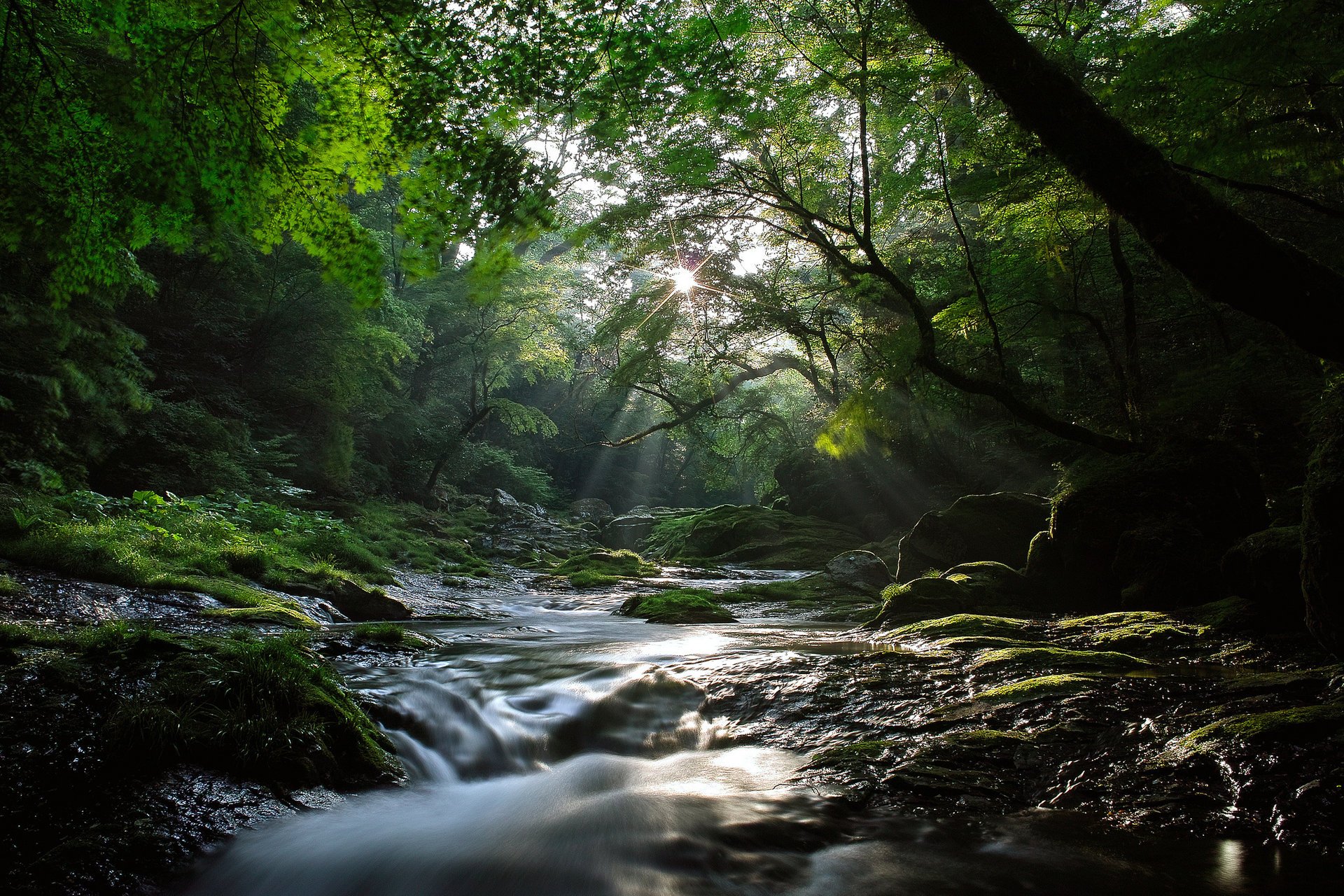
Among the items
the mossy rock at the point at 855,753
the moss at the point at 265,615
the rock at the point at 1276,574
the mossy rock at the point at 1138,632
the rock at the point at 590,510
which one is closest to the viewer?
the mossy rock at the point at 855,753

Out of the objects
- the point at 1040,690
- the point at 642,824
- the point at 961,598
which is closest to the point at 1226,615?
the point at 1040,690

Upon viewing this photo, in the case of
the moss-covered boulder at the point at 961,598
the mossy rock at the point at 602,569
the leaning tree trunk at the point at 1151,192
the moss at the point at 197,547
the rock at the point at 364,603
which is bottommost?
the mossy rock at the point at 602,569

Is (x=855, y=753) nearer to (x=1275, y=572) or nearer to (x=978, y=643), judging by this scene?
(x=978, y=643)

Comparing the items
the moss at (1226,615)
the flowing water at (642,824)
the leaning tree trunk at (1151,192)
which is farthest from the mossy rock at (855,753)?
the moss at (1226,615)

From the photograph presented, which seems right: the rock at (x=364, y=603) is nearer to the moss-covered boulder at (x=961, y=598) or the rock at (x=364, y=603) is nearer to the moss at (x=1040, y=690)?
the moss-covered boulder at (x=961, y=598)

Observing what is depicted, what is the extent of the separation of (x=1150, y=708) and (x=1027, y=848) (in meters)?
1.45

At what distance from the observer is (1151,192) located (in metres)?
3.31

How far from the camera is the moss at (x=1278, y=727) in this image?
8.61 feet

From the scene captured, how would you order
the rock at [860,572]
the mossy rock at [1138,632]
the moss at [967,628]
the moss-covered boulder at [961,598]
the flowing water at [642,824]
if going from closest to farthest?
1. the flowing water at [642,824]
2. the mossy rock at [1138,632]
3. the moss at [967,628]
4. the moss-covered boulder at [961,598]
5. the rock at [860,572]

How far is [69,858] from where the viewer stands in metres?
2.23

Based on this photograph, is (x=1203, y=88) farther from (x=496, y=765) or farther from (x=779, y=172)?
(x=496, y=765)

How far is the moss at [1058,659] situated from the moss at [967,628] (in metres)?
0.98

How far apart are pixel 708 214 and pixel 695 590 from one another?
725 centimetres

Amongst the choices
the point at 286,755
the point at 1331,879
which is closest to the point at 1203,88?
the point at 1331,879
